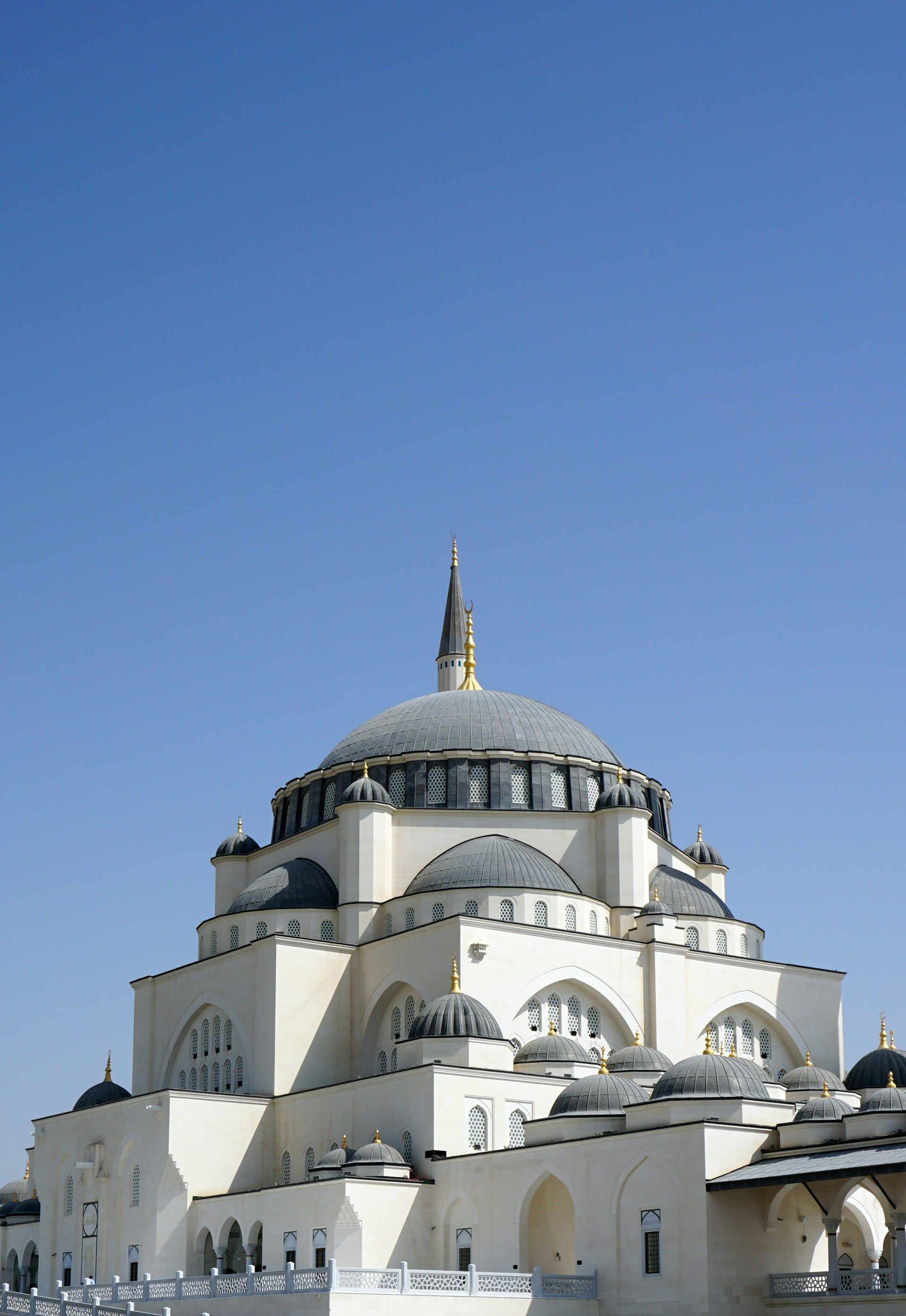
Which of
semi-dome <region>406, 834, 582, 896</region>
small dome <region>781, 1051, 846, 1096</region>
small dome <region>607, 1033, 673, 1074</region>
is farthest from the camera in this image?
semi-dome <region>406, 834, 582, 896</region>

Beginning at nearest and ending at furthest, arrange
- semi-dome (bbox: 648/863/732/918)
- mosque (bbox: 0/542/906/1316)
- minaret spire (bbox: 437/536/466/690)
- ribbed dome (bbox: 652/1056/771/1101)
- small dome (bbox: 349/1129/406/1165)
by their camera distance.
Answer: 1. mosque (bbox: 0/542/906/1316)
2. ribbed dome (bbox: 652/1056/771/1101)
3. small dome (bbox: 349/1129/406/1165)
4. semi-dome (bbox: 648/863/732/918)
5. minaret spire (bbox: 437/536/466/690)

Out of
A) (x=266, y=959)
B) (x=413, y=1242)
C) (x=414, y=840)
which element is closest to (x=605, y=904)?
(x=414, y=840)

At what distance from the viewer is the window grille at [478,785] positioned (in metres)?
41.8

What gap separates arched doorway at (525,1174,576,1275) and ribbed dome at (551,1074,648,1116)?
1.48m

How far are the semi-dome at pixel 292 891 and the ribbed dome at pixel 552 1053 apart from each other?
23.9 feet

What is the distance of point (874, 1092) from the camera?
93.8 ft

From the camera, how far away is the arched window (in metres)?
32.8

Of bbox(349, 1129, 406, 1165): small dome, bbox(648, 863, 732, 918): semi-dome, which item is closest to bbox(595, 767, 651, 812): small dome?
bbox(648, 863, 732, 918): semi-dome

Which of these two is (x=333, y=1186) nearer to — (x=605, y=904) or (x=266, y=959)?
(x=266, y=959)

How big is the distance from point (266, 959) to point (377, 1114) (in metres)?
5.53

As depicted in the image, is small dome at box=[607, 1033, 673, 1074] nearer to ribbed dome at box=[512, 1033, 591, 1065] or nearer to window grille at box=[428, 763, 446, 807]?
ribbed dome at box=[512, 1033, 591, 1065]

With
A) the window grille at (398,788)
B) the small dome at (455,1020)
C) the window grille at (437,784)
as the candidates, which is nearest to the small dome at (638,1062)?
the small dome at (455,1020)

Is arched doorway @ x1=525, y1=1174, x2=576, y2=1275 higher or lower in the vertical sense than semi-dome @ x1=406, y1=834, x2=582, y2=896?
lower

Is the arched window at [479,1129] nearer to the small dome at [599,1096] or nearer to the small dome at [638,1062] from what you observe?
the small dome at [599,1096]
